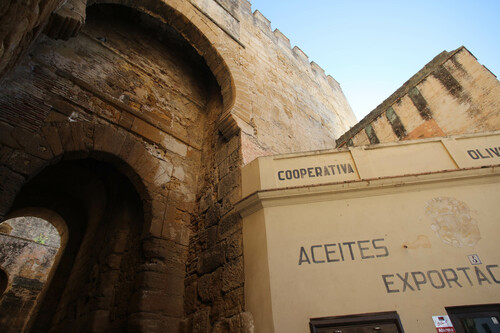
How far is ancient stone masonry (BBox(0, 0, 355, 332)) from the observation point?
3.13 metres

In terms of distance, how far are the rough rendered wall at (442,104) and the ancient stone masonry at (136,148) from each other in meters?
2.45

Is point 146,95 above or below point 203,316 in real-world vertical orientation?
above

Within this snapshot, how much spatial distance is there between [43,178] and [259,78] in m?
4.68

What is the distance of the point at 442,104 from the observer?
5.92m

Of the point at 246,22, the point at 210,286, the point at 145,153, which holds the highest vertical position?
the point at 246,22

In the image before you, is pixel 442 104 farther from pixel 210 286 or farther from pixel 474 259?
pixel 210 286

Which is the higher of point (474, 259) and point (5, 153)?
point (5, 153)

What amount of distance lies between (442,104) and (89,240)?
7.51 meters

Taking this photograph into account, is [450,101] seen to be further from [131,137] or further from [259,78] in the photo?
[131,137]

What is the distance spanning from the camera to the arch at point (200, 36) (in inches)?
184

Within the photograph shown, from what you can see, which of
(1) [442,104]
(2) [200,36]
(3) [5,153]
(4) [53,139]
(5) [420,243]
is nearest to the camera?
(5) [420,243]

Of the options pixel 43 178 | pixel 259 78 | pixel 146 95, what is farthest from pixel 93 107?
pixel 259 78

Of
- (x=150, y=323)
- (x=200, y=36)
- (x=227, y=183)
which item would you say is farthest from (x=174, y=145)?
(x=150, y=323)

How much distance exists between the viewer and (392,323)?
230 centimetres
